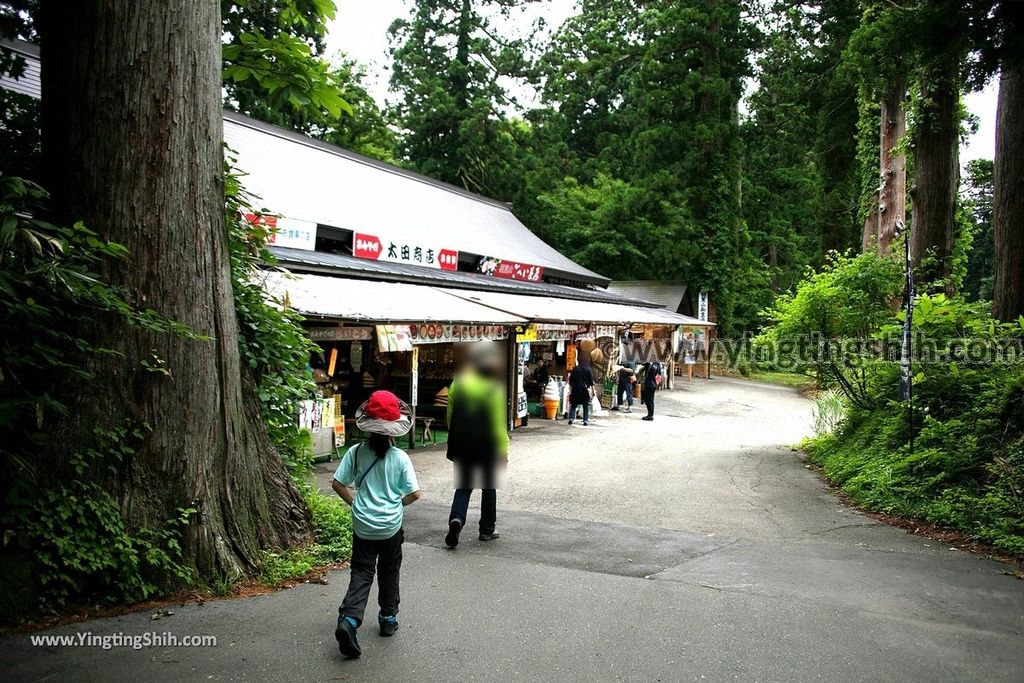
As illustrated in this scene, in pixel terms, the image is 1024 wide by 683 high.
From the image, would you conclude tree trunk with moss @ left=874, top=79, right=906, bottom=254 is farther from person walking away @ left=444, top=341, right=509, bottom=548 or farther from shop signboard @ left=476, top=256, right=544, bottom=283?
person walking away @ left=444, top=341, right=509, bottom=548

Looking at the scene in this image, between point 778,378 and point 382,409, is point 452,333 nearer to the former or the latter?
point 382,409

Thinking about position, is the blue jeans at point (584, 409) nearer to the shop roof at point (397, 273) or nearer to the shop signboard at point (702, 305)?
the shop roof at point (397, 273)

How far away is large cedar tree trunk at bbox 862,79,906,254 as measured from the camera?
Answer: 567 inches

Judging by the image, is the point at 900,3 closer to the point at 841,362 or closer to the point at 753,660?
the point at 841,362

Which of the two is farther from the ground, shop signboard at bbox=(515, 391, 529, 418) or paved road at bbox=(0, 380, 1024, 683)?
shop signboard at bbox=(515, 391, 529, 418)

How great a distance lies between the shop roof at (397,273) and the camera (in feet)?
39.6

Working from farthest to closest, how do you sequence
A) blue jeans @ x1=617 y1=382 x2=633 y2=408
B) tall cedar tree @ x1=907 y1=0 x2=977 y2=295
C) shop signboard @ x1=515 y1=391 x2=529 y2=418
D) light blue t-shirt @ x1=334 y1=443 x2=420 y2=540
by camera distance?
blue jeans @ x1=617 y1=382 x2=633 y2=408 → shop signboard @ x1=515 y1=391 x2=529 y2=418 → tall cedar tree @ x1=907 y1=0 x2=977 y2=295 → light blue t-shirt @ x1=334 y1=443 x2=420 y2=540

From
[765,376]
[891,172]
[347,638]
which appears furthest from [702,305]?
[347,638]

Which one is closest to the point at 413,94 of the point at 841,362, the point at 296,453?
the point at 841,362

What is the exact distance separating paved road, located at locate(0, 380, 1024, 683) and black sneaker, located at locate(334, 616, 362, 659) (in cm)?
5

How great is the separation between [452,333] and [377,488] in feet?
25.9

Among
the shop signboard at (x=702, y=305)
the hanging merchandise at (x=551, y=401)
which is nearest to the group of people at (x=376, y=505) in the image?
the hanging merchandise at (x=551, y=401)

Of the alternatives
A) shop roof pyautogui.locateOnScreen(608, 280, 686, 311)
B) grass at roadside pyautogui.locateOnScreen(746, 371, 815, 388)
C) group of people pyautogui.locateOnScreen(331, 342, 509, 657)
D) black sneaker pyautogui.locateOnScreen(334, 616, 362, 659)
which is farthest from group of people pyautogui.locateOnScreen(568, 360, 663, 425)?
grass at roadside pyautogui.locateOnScreen(746, 371, 815, 388)

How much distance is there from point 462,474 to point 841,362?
7457 millimetres
